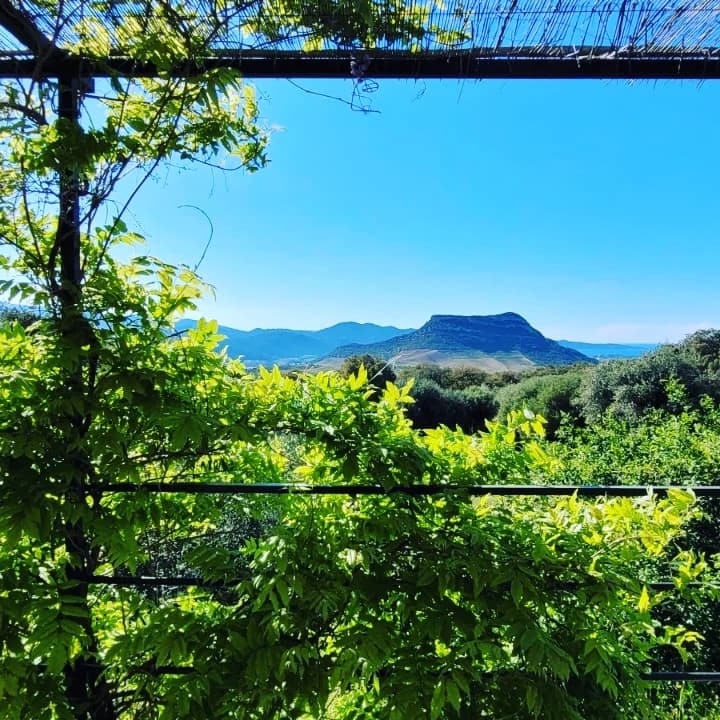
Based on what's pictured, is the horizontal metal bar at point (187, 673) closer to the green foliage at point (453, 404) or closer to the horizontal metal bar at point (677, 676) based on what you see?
the horizontal metal bar at point (677, 676)

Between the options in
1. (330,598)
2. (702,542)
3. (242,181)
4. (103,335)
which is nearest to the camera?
(330,598)

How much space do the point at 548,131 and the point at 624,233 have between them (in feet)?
63.2

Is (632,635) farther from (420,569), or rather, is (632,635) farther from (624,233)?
(624,233)

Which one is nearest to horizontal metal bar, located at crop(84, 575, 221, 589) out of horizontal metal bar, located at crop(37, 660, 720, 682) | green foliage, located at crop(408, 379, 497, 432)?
horizontal metal bar, located at crop(37, 660, 720, 682)

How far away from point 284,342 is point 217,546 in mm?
5742

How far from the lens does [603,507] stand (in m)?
1.20

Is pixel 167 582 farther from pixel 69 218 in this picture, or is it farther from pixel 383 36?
pixel 383 36

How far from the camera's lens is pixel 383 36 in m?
1.20

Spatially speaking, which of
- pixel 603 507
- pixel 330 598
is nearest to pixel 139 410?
pixel 330 598

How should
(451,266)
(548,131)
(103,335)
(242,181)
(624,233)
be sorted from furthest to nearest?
(451,266) → (624,233) → (548,131) → (242,181) → (103,335)

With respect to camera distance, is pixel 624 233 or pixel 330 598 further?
pixel 624 233

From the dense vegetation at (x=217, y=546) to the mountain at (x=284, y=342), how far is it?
127 millimetres

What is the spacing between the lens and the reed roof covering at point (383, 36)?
1.15 meters

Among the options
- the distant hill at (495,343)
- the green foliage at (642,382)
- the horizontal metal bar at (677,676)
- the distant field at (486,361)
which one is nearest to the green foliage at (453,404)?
the distant field at (486,361)
